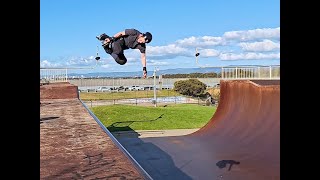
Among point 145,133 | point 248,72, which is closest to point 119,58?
point 248,72

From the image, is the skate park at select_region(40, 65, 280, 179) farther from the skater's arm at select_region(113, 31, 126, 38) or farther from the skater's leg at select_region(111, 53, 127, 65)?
the skater's arm at select_region(113, 31, 126, 38)

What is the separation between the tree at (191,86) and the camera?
146 ft

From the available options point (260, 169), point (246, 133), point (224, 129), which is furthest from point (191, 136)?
point (260, 169)

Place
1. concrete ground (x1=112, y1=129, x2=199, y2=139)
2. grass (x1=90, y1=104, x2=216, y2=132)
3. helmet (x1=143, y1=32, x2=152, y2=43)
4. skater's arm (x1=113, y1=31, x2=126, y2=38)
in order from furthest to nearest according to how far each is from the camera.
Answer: grass (x1=90, y1=104, x2=216, y2=132)
concrete ground (x1=112, y1=129, x2=199, y2=139)
skater's arm (x1=113, y1=31, x2=126, y2=38)
helmet (x1=143, y1=32, x2=152, y2=43)

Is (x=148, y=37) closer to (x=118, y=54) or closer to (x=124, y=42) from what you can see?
(x=124, y=42)

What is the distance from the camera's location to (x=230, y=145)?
37.0ft

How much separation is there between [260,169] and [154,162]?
3525 mm

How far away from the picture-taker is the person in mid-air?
2.49 m

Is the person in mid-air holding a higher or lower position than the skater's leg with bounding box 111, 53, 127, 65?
higher

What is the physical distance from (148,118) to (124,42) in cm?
2144

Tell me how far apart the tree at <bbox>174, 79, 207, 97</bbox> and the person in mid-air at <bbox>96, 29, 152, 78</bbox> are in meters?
41.7

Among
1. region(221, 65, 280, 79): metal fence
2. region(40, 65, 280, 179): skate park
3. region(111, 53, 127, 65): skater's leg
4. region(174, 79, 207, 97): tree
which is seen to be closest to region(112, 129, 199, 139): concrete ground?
region(40, 65, 280, 179): skate park

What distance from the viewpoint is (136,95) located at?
43.8 metres
